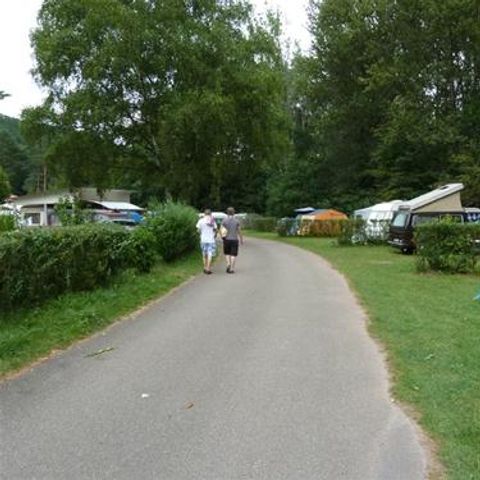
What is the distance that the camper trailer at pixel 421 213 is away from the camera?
91.3 feet

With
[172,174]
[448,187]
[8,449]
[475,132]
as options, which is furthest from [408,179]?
[8,449]

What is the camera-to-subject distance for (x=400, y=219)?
29172mm

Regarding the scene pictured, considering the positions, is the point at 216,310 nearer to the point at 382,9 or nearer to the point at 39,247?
the point at 39,247

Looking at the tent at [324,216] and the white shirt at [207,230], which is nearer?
the white shirt at [207,230]

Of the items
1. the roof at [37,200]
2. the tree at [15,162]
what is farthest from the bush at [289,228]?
the tree at [15,162]

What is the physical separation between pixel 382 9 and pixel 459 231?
114 ft

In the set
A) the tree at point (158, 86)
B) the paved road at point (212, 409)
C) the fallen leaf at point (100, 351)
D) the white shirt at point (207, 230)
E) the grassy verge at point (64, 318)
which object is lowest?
the paved road at point (212, 409)

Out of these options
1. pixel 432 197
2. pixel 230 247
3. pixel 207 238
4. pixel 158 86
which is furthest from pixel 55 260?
pixel 158 86

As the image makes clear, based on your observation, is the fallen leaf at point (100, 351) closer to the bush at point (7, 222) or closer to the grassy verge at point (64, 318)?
the grassy verge at point (64, 318)

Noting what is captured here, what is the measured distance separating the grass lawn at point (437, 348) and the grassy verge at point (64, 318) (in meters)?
4.14

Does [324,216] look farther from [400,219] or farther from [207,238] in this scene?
[207,238]

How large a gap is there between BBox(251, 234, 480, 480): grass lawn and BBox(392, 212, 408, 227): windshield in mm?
10466

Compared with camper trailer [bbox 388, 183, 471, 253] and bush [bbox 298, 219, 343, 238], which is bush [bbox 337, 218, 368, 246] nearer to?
camper trailer [bbox 388, 183, 471, 253]

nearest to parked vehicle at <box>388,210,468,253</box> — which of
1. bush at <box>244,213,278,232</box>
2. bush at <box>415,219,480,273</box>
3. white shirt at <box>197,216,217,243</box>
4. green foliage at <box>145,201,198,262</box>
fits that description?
bush at <box>415,219,480,273</box>
